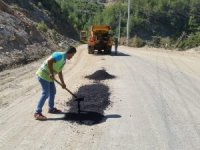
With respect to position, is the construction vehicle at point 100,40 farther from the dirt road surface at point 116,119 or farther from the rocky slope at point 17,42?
the dirt road surface at point 116,119

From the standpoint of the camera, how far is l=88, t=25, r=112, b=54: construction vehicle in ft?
125

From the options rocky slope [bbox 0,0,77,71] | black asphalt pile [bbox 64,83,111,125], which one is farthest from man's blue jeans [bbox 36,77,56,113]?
rocky slope [bbox 0,0,77,71]

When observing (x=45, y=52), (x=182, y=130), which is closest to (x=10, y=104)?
(x=182, y=130)

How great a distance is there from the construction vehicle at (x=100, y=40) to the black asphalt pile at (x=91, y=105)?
2055cm

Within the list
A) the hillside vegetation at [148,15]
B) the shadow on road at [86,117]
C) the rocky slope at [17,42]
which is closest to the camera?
the shadow on road at [86,117]

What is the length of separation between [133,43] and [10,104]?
2195 inches

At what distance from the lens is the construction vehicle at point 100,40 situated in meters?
38.2

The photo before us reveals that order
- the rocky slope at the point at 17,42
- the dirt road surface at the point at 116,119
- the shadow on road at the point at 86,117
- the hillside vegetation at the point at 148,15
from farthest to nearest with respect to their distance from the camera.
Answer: the hillside vegetation at the point at 148,15
the rocky slope at the point at 17,42
the shadow on road at the point at 86,117
the dirt road surface at the point at 116,119

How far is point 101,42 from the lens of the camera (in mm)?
38250

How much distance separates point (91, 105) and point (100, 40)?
25.1m

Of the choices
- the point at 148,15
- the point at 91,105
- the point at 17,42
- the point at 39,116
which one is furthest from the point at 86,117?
the point at 148,15

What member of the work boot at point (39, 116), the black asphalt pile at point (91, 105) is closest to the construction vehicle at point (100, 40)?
the black asphalt pile at point (91, 105)

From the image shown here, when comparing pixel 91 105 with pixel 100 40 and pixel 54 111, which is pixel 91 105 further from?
pixel 100 40

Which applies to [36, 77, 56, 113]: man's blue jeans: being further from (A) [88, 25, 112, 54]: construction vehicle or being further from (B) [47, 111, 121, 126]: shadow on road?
(A) [88, 25, 112, 54]: construction vehicle
